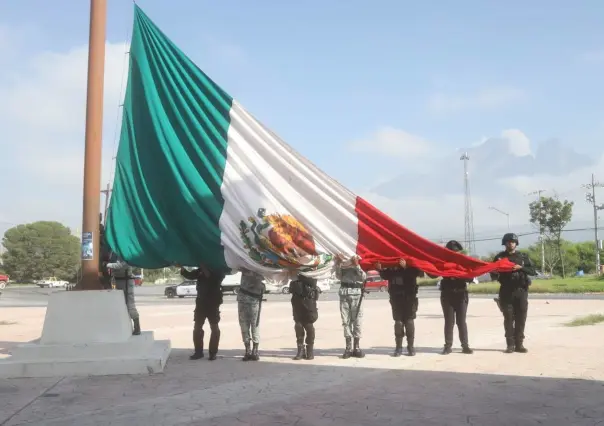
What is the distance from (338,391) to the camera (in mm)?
6367

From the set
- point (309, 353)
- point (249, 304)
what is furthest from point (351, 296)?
point (249, 304)

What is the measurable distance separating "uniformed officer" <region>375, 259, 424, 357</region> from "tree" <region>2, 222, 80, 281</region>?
78.4 meters

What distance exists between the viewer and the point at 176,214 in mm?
7805

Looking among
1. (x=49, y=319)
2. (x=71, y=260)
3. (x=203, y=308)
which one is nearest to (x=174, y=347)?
(x=203, y=308)

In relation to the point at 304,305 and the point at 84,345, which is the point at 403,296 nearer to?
the point at 304,305

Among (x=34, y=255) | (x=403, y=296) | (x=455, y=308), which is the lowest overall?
(x=455, y=308)

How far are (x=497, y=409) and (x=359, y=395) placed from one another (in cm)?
139

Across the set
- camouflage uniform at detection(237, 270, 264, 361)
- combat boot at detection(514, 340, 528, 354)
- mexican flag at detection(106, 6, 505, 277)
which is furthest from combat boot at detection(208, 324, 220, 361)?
combat boot at detection(514, 340, 528, 354)

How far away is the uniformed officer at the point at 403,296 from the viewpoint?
8.79m

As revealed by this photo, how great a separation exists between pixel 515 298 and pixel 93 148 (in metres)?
6.60

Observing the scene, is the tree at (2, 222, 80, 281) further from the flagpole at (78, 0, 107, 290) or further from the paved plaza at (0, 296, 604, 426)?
the paved plaza at (0, 296, 604, 426)

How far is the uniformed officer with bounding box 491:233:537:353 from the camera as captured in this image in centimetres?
909

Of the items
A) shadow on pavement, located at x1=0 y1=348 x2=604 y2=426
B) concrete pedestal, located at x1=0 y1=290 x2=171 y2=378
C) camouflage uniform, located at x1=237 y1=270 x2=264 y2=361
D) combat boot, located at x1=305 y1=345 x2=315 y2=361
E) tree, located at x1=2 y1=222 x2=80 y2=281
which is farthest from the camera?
tree, located at x1=2 y1=222 x2=80 y2=281

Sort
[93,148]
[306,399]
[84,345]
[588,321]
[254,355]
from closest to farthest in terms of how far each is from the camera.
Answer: [306,399] < [84,345] < [93,148] < [254,355] < [588,321]
